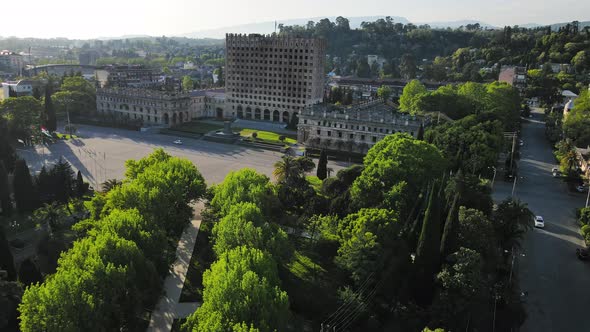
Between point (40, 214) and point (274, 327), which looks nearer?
point (274, 327)

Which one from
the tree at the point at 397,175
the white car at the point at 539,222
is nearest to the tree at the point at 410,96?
the tree at the point at 397,175

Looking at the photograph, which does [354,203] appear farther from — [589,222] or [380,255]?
[589,222]

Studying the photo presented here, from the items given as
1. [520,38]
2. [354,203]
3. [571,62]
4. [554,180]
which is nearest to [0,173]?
[354,203]

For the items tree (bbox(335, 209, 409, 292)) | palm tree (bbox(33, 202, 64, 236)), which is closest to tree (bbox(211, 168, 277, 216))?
tree (bbox(335, 209, 409, 292))

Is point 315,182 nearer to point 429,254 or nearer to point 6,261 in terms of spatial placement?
point 429,254

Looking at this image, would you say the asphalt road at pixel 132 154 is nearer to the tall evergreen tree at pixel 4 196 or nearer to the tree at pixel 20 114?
the tree at pixel 20 114

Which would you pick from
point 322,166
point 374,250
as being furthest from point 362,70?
point 374,250

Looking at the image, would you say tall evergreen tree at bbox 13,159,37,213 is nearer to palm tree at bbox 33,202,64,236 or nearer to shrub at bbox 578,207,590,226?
palm tree at bbox 33,202,64,236
